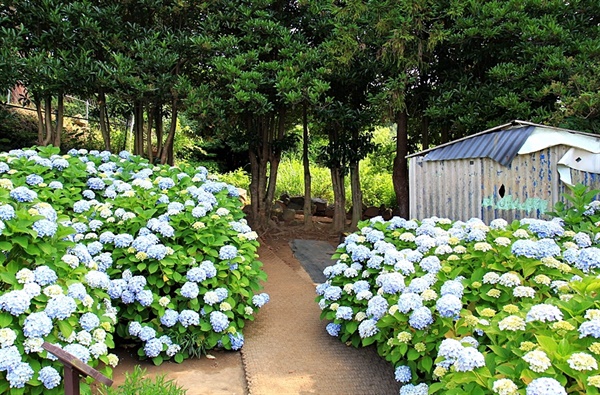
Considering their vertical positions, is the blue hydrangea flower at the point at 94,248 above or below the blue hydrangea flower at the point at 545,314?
above

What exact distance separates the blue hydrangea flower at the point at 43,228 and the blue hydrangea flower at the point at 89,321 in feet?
1.69

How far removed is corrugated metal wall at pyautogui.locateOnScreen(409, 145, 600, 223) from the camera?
5137 millimetres

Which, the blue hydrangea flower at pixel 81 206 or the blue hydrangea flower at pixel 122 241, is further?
the blue hydrangea flower at pixel 81 206

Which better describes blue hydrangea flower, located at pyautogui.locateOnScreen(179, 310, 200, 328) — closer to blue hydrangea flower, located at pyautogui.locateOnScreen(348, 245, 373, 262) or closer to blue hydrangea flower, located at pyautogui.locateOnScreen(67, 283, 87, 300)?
blue hydrangea flower, located at pyautogui.locateOnScreen(67, 283, 87, 300)

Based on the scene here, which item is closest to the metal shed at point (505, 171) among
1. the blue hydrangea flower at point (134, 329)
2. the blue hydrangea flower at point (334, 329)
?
the blue hydrangea flower at point (334, 329)

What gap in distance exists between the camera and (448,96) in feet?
24.0

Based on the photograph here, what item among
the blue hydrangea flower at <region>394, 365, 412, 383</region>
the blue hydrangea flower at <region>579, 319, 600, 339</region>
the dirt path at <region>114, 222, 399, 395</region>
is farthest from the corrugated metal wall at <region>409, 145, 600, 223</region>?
the blue hydrangea flower at <region>579, 319, 600, 339</region>

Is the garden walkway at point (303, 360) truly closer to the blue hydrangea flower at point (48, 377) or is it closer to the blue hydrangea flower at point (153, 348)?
the blue hydrangea flower at point (153, 348)

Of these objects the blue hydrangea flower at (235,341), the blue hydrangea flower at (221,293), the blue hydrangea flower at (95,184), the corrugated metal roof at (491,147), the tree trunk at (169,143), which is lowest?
the blue hydrangea flower at (235,341)

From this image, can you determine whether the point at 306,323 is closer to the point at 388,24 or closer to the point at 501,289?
the point at 501,289

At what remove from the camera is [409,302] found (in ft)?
9.20

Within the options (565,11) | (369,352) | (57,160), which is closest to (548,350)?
(369,352)

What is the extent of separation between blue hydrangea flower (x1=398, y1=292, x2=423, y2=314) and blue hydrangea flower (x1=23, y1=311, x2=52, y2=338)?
1.95 m

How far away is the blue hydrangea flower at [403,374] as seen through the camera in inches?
112
